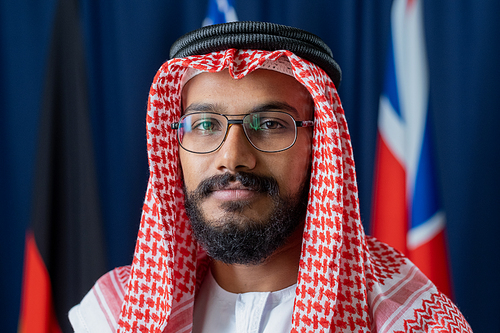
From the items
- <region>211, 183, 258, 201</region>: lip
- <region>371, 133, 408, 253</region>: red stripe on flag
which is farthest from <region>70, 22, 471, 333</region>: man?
<region>371, 133, 408, 253</region>: red stripe on flag

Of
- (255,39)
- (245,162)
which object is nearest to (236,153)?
(245,162)

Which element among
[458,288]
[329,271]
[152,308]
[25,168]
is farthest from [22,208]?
[458,288]

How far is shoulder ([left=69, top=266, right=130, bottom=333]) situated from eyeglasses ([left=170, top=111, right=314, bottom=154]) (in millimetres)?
604

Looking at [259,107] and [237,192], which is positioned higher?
[259,107]

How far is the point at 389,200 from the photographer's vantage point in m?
1.85

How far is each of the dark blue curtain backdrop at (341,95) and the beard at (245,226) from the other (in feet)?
2.44

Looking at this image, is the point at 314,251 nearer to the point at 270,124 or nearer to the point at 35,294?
the point at 270,124

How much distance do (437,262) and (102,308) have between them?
149 centimetres

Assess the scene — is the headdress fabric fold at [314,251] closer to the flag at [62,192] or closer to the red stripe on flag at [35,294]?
the flag at [62,192]

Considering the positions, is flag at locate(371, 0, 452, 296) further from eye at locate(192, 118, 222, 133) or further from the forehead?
eye at locate(192, 118, 222, 133)

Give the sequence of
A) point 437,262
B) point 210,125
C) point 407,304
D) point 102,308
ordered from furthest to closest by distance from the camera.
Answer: point 437,262 → point 102,308 → point 210,125 → point 407,304

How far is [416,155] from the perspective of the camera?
1806 mm

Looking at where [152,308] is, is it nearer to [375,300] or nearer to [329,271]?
[329,271]

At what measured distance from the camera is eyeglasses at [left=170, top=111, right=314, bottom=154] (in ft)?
3.90
